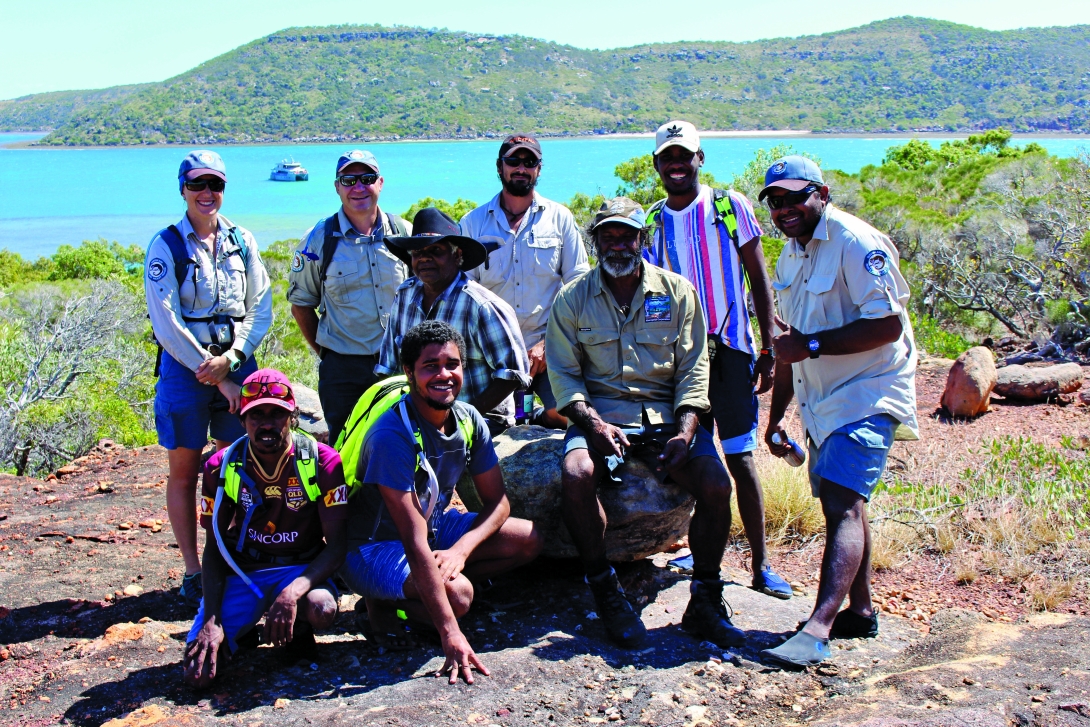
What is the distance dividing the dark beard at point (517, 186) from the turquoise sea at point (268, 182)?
77.2 feet

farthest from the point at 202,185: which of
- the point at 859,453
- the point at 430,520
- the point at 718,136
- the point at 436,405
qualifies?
the point at 718,136

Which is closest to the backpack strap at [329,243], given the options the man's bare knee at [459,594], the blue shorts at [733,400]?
the man's bare knee at [459,594]

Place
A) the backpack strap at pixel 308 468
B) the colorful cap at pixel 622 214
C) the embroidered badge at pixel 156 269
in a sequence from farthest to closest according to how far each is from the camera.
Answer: the embroidered badge at pixel 156 269
the colorful cap at pixel 622 214
the backpack strap at pixel 308 468

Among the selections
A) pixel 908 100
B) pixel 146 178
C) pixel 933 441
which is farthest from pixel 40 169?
pixel 933 441

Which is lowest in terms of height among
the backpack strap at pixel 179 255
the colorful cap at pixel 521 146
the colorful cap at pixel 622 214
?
the backpack strap at pixel 179 255

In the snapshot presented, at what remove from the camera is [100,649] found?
421 cm

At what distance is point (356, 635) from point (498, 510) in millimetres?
1010

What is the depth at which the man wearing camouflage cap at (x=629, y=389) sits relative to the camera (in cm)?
436

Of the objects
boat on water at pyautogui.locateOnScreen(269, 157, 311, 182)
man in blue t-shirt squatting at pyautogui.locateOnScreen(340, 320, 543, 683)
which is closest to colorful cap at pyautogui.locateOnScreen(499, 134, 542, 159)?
man in blue t-shirt squatting at pyautogui.locateOnScreen(340, 320, 543, 683)

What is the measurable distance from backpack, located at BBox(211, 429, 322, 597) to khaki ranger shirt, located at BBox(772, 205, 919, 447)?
2.32 m

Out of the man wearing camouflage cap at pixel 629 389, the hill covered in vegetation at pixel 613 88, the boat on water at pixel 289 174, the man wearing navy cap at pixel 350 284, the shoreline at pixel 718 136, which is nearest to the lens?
the man wearing camouflage cap at pixel 629 389

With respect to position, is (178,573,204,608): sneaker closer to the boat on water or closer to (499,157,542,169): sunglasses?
(499,157,542,169): sunglasses

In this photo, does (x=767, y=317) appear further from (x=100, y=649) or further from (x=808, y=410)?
(x=100, y=649)

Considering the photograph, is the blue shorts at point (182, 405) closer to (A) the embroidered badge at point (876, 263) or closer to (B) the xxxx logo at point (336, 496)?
(B) the xxxx logo at point (336, 496)
